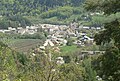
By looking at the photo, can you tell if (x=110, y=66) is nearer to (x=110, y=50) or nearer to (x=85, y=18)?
(x=110, y=50)

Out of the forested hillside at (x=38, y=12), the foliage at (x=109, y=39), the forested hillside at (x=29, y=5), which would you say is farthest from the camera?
the forested hillside at (x=29, y=5)

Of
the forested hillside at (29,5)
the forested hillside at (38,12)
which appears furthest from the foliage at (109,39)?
the forested hillside at (29,5)

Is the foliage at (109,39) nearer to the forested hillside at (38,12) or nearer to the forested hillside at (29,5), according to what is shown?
the forested hillside at (38,12)

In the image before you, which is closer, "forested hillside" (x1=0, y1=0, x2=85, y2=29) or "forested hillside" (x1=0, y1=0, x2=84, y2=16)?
"forested hillside" (x1=0, y1=0, x2=85, y2=29)

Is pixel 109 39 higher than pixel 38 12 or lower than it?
higher

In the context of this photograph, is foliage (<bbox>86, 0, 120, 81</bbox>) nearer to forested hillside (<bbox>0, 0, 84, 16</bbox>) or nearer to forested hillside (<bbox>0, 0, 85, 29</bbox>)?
forested hillside (<bbox>0, 0, 85, 29</bbox>)

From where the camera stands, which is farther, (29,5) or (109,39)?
(29,5)

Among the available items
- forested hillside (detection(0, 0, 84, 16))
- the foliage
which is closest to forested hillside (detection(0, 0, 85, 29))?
forested hillside (detection(0, 0, 84, 16))

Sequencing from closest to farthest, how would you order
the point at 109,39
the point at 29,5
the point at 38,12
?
1. the point at 109,39
2. the point at 38,12
3. the point at 29,5

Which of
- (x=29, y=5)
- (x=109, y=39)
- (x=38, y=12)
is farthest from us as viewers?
(x=29, y=5)

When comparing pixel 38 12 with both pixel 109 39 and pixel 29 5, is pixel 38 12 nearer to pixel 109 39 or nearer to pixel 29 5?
pixel 29 5

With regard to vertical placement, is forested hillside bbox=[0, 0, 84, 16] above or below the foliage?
below

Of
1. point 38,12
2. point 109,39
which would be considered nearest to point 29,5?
point 38,12

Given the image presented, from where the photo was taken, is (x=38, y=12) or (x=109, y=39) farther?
(x=38, y=12)
